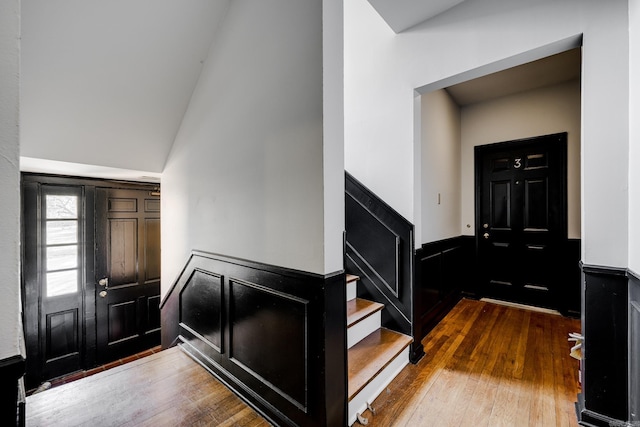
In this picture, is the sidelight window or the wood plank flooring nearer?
the wood plank flooring

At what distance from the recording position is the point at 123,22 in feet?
5.89

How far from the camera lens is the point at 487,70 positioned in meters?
2.08

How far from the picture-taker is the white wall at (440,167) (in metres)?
2.94

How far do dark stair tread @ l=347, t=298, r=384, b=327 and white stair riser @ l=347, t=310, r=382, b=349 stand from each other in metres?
0.04

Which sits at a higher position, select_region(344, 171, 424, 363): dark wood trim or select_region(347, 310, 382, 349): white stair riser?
select_region(344, 171, 424, 363): dark wood trim

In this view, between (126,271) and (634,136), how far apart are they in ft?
15.9

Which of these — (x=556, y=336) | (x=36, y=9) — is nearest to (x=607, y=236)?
(x=556, y=336)

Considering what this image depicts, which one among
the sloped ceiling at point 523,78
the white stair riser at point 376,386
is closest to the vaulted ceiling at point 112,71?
the sloped ceiling at point 523,78

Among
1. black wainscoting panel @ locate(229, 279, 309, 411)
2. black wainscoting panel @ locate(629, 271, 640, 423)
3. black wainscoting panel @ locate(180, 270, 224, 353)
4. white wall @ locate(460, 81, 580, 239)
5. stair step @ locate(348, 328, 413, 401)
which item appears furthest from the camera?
white wall @ locate(460, 81, 580, 239)

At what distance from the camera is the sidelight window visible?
3.03 m

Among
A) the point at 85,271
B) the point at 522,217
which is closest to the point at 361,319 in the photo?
the point at 522,217

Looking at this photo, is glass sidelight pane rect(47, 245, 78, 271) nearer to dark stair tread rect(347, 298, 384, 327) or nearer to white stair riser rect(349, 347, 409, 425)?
dark stair tread rect(347, 298, 384, 327)

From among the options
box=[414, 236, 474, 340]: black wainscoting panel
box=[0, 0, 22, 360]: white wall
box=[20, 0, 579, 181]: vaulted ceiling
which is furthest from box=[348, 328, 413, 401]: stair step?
box=[20, 0, 579, 181]: vaulted ceiling

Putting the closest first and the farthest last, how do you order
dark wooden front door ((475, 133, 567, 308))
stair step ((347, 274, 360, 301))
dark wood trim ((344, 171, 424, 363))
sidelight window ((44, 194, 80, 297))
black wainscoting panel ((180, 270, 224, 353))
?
black wainscoting panel ((180, 270, 224, 353)), dark wood trim ((344, 171, 424, 363)), stair step ((347, 274, 360, 301)), sidelight window ((44, 194, 80, 297)), dark wooden front door ((475, 133, 567, 308))
